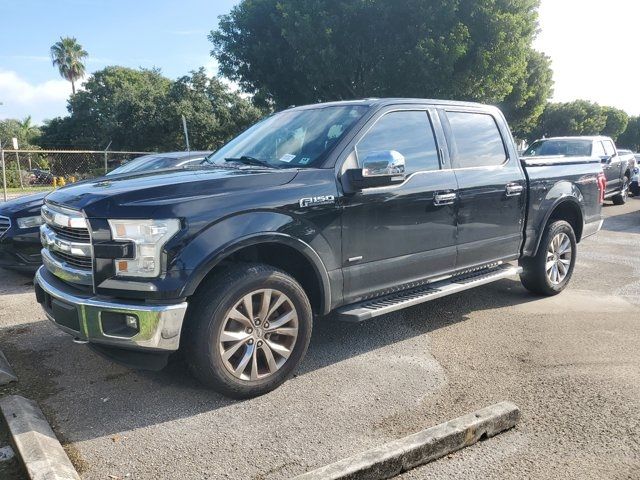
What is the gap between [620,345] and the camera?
4.39 metres

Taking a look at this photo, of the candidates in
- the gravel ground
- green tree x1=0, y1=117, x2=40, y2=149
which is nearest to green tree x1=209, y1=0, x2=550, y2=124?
the gravel ground

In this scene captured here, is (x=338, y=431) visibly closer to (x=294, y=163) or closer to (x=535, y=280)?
(x=294, y=163)

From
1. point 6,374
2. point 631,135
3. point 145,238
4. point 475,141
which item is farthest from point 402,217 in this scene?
point 631,135

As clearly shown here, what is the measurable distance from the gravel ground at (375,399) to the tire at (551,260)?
45cm

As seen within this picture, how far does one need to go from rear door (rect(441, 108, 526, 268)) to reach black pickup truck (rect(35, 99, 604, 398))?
0.02 metres

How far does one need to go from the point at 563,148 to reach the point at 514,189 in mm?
10092

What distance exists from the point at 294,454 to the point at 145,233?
148cm

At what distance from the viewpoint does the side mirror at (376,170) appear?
365 cm

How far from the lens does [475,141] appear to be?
4.90m

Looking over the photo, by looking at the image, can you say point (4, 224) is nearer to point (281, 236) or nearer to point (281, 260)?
point (281, 260)

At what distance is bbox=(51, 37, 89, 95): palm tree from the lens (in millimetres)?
62781

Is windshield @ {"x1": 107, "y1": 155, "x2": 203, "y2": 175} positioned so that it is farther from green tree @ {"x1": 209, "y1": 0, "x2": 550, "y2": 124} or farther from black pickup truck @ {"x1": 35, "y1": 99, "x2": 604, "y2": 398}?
green tree @ {"x1": 209, "y1": 0, "x2": 550, "y2": 124}

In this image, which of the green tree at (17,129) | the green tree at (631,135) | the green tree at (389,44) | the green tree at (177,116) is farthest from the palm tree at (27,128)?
the green tree at (631,135)

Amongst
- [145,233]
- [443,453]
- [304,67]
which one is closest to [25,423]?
[145,233]
